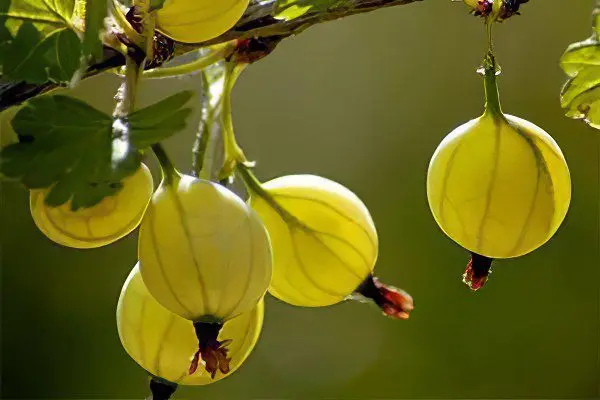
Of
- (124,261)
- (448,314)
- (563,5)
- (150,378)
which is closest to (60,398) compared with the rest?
(124,261)

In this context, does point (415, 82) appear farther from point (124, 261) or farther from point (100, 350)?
point (100, 350)

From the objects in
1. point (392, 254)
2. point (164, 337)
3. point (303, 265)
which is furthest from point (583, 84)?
point (392, 254)

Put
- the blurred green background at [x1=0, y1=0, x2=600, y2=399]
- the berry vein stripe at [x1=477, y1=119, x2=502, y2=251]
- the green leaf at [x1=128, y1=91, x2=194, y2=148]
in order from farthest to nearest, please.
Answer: the blurred green background at [x1=0, y1=0, x2=600, y2=399]
the berry vein stripe at [x1=477, y1=119, x2=502, y2=251]
the green leaf at [x1=128, y1=91, x2=194, y2=148]

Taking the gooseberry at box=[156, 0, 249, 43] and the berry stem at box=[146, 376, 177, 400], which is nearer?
the gooseberry at box=[156, 0, 249, 43]

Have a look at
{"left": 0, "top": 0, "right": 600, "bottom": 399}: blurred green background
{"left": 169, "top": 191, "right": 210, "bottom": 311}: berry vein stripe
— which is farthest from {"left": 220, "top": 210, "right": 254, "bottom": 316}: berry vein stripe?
{"left": 0, "top": 0, "right": 600, "bottom": 399}: blurred green background

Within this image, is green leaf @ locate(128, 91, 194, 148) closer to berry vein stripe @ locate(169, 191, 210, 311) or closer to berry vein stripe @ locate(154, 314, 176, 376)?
berry vein stripe @ locate(169, 191, 210, 311)

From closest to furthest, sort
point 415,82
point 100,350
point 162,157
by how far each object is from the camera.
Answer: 1. point 162,157
2. point 100,350
3. point 415,82
